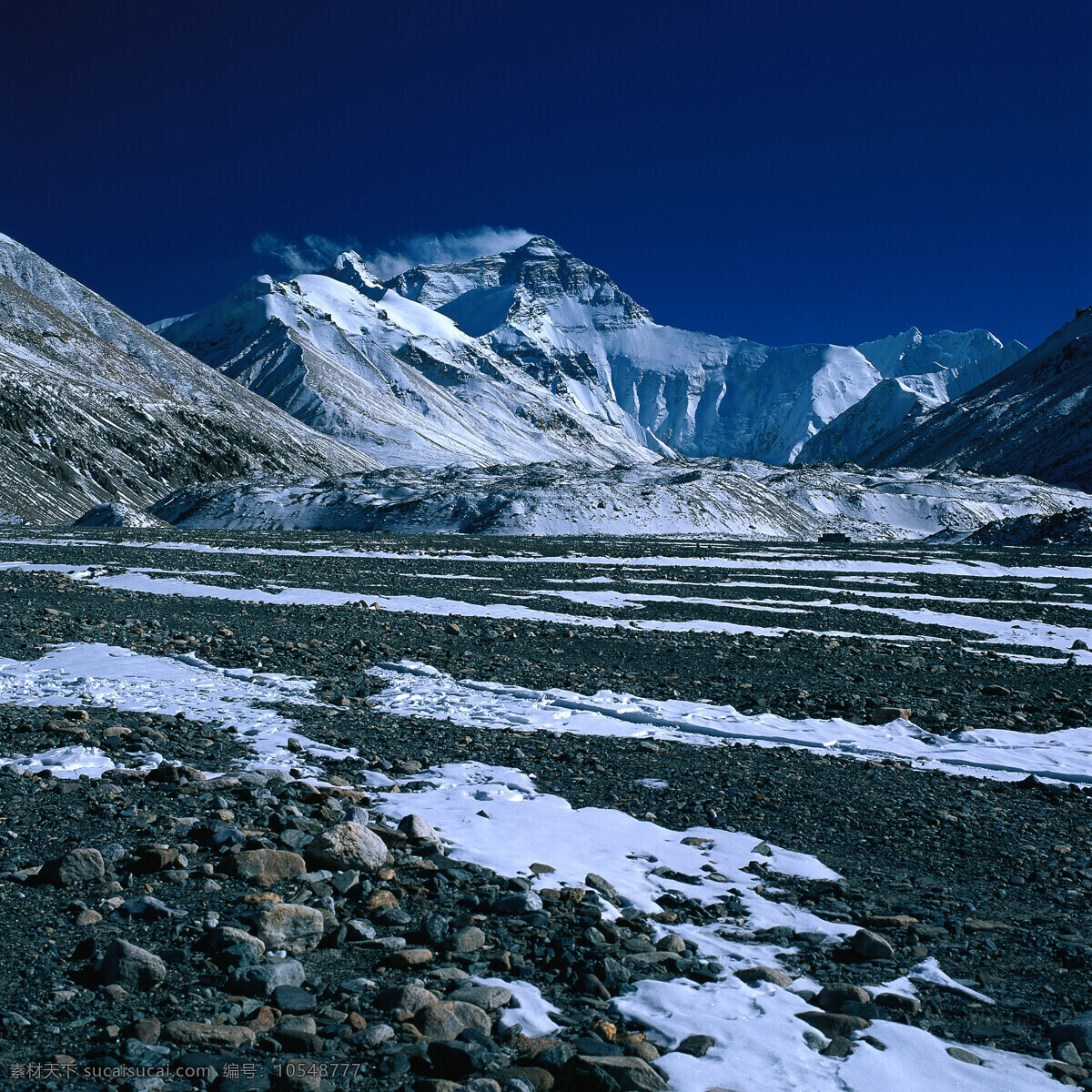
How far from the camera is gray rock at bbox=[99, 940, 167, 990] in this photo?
14.1ft

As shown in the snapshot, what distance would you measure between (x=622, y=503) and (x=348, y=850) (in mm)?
80436

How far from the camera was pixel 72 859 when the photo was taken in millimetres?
5422

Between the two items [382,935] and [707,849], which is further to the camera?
[707,849]

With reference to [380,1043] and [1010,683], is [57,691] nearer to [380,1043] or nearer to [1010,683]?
[380,1043]

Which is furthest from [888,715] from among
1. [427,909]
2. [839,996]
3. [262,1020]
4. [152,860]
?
[262,1020]

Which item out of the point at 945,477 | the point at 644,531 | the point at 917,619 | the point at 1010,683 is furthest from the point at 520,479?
the point at 1010,683

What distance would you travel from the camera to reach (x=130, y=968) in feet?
14.1

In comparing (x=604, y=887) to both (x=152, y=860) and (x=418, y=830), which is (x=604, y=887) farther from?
(x=152, y=860)

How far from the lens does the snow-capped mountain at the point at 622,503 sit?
8294cm

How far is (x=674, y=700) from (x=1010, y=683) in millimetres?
6277

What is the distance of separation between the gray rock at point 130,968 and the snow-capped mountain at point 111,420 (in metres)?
100

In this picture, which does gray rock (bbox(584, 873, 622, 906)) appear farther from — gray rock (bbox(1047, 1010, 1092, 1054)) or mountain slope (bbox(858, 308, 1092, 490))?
mountain slope (bbox(858, 308, 1092, 490))

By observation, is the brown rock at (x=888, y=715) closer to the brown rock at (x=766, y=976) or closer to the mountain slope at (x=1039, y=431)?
the brown rock at (x=766, y=976)

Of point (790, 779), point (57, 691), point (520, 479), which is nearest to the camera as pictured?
point (790, 779)
